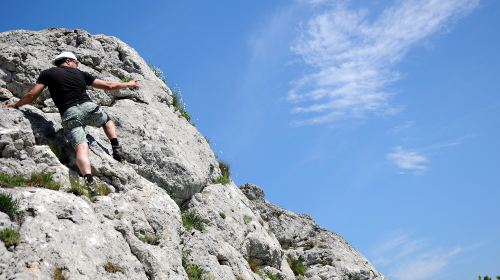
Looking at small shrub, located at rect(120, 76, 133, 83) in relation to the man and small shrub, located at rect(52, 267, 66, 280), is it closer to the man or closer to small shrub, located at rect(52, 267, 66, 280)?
the man

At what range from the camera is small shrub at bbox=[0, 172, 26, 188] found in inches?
406

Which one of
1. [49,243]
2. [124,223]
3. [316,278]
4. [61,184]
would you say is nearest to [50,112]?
[61,184]

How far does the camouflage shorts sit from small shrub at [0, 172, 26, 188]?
6.45 feet

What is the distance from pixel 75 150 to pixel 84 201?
189 centimetres

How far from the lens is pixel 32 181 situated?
11.0 metres

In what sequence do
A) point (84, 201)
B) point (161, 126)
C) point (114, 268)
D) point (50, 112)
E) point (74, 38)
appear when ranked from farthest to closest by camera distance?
point (74, 38) → point (161, 126) → point (50, 112) → point (84, 201) → point (114, 268)

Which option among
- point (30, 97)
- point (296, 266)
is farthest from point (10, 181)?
point (296, 266)

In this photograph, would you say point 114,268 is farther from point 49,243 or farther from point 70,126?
point 70,126

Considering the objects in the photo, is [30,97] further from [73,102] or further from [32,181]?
[32,181]

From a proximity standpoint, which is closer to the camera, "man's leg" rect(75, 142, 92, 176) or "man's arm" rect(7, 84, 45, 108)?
"man's leg" rect(75, 142, 92, 176)

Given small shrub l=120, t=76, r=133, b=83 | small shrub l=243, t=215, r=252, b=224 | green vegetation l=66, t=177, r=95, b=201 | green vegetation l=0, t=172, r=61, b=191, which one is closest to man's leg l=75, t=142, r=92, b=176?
green vegetation l=66, t=177, r=95, b=201

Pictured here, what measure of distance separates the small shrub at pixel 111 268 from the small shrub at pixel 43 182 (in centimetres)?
233

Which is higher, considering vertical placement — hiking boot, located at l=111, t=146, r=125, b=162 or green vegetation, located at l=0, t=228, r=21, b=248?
hiking boot, located at l=111, t=146, r=125, b=162

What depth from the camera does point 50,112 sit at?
1470 cm
